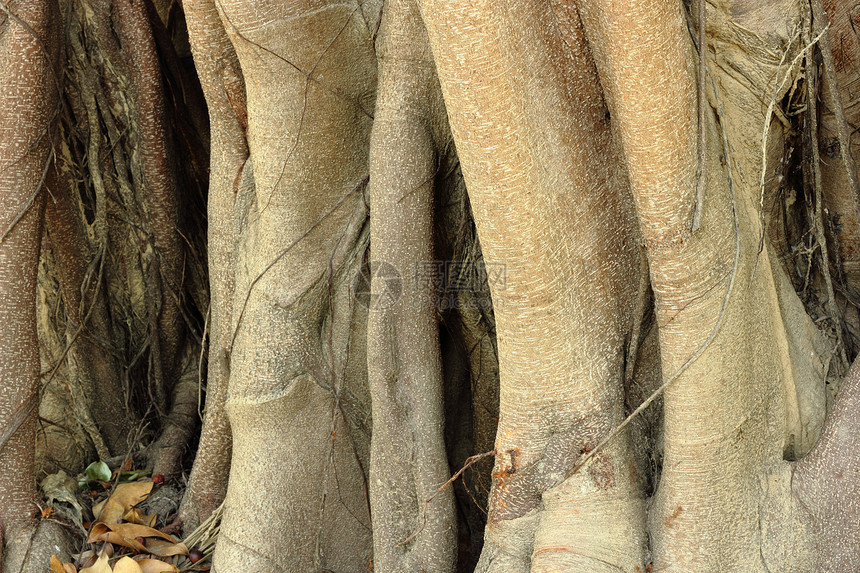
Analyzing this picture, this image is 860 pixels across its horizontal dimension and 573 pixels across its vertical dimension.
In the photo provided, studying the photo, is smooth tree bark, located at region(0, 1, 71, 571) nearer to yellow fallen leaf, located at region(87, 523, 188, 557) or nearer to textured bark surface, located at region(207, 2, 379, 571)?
yellow fallen leaf, located at region(87, 523, 188, 557)

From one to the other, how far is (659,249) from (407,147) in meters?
0.75

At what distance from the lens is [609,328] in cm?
187

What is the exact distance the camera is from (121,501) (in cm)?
276

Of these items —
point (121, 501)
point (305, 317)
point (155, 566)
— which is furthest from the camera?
point (121, 501)

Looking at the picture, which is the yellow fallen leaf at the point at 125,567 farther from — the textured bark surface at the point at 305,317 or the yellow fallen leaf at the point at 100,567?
the textured bark surface at the point at 305,317

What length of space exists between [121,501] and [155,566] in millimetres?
375

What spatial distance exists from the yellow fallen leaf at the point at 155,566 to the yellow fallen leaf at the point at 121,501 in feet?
0.86

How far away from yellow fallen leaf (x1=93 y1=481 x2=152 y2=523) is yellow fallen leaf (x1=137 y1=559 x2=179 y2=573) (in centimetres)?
26

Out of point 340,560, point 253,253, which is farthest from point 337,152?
point 340,560

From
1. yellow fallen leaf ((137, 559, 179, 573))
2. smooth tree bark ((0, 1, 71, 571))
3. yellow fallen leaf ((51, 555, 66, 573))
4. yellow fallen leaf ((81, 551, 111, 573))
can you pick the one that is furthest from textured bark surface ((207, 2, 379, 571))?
smooth tree bark ((0, 1, 71, 571))

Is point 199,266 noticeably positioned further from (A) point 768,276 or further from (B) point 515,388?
(A) point 768,276

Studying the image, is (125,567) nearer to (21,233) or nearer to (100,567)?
(100,567)

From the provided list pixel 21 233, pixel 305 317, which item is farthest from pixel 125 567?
pixel 21 233

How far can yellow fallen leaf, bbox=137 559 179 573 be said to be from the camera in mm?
2465
